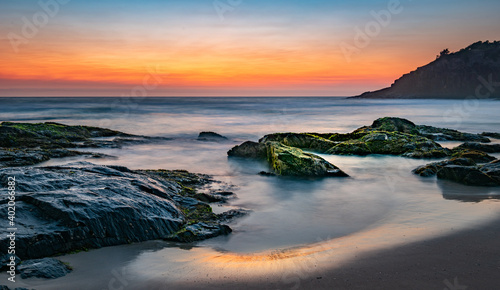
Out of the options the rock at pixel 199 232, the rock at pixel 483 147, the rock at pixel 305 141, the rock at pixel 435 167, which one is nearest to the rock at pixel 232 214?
the rock at pixel 199 232

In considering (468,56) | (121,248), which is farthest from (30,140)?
(468,56)

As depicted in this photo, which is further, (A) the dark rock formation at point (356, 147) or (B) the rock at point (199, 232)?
(A) the dark rock formation at point (356, 147)

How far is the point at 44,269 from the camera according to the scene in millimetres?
3883

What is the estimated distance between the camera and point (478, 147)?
46.3ft

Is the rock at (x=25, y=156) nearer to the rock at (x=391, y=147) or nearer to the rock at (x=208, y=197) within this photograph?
the rock at (x=208, y=197)

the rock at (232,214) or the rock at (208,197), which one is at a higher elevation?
the rock at (208,197)

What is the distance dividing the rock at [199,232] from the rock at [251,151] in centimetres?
714

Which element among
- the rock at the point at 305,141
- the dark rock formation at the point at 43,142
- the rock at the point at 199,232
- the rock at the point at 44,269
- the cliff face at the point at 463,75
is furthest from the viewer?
the cliff face at the point at 463,75

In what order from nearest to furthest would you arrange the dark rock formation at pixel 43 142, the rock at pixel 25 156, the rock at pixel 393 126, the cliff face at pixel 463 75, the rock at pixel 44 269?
1. the rock at pixel 44 269
2. the rock at pixel 25 156
3. the dark rock formation at pixel 43 142
4. the rock at pixel 393 126
5. the cliff face at pixel 463 75

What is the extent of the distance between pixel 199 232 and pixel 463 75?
572ft

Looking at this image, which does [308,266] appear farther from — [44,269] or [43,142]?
[43,142]

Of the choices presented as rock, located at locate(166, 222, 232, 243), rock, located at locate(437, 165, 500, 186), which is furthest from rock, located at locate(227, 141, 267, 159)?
rock, located at locate(166, 222, 232, 243)

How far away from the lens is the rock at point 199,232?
5.13 metres

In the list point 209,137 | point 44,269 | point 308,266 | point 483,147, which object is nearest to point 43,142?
point 209,137
